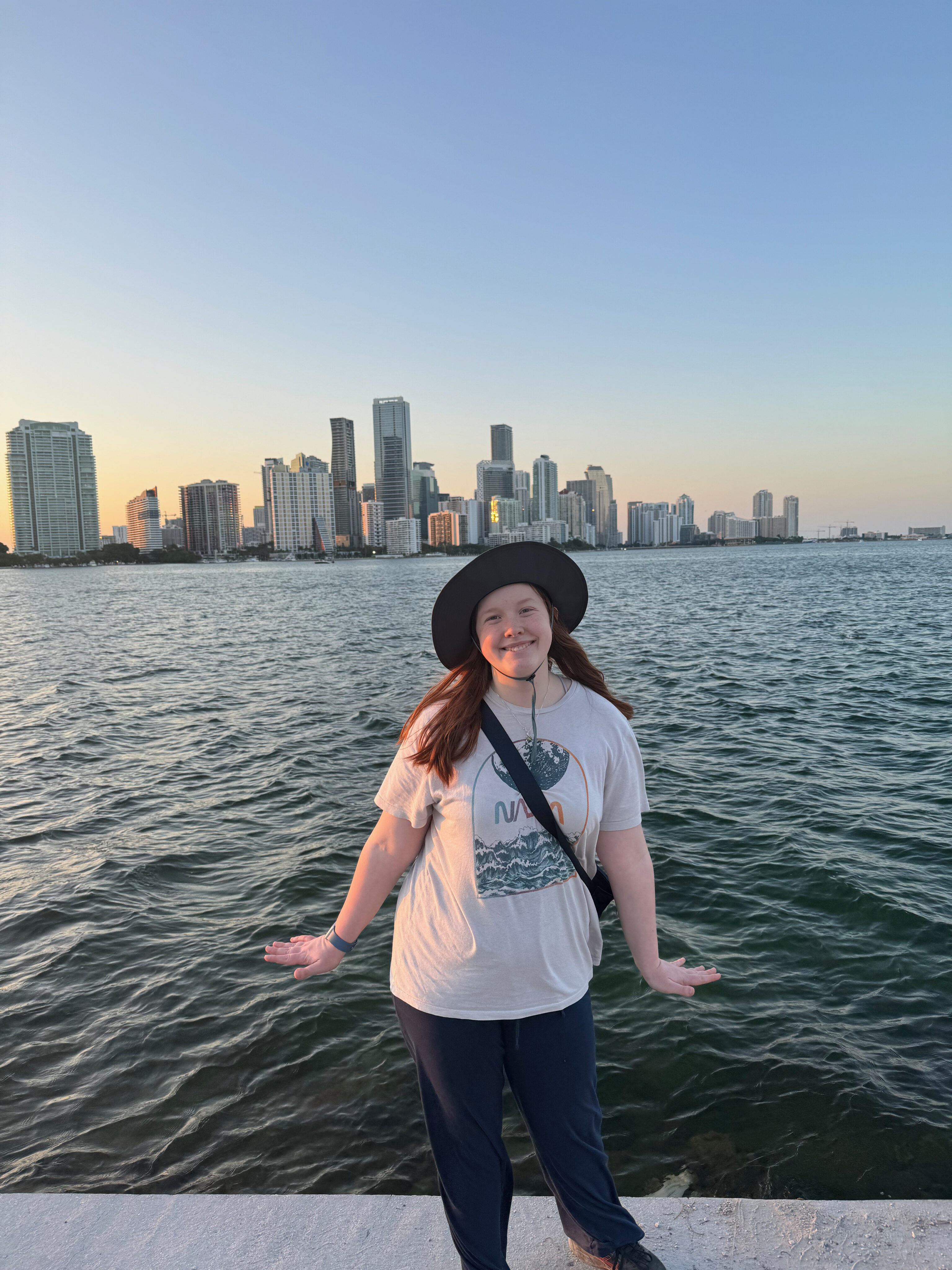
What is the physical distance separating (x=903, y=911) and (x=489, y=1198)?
6195mm

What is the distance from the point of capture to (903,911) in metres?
7.15

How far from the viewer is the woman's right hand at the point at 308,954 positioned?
258 cm

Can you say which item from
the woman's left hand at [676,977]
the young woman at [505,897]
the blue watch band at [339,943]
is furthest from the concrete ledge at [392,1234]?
the blue watch band at [339,943]

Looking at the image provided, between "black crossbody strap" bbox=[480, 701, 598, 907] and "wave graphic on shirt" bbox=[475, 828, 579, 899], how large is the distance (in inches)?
1.5

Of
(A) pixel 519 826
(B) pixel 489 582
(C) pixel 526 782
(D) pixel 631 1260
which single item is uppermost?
(B) pixel 489 582

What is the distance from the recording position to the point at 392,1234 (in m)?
2.71

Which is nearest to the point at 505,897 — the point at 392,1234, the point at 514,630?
the point at 514,630

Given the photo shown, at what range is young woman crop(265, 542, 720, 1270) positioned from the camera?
2.24 m

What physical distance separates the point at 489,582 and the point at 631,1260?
2.15 meters

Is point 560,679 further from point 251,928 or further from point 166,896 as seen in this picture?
point 166,896

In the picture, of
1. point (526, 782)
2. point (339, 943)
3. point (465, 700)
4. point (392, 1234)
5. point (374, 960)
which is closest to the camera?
point (526, 782)

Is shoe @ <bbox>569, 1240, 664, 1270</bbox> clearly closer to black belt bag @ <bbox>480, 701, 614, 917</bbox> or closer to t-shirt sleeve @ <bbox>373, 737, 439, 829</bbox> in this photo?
black belt bag @ <bbox>480, 701, 614, 917</bbox>

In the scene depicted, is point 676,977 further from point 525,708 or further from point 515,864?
point 525,708

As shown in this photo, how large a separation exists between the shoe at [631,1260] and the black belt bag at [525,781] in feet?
4.03
